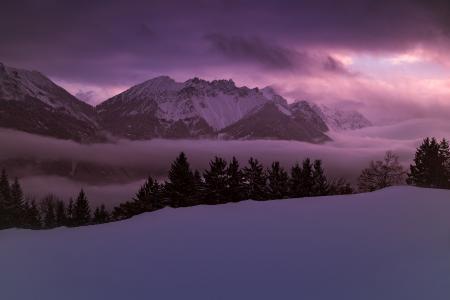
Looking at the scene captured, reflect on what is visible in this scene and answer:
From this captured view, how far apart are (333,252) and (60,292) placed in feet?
25.7

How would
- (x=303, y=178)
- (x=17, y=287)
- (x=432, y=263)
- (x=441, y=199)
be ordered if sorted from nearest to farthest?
(x=432, y=263) < (x=17, y=287) < (x=441, y=199) < (x=303, y=178)

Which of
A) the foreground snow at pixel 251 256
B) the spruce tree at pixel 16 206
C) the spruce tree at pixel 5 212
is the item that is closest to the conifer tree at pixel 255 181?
the foreground snow at pixel 251 256

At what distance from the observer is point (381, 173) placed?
68000 mm

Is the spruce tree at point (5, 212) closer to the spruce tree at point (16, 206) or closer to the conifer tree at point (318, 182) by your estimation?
the spruce tree at point (16, 206)

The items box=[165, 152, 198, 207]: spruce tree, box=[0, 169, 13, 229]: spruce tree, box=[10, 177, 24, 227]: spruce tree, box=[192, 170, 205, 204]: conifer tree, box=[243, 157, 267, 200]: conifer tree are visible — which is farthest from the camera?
box=[10, 177, 24, 227]: spruce tree

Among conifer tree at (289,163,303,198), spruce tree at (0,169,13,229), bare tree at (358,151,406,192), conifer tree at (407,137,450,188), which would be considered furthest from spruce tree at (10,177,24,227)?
Answer: conifer tree at (407,137,450,188)

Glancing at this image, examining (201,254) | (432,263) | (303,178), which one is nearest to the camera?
(432,263)

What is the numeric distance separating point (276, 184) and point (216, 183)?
7607 mm

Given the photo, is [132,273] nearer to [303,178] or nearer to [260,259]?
[260,259]

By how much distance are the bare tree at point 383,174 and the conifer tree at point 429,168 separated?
72.6 inches

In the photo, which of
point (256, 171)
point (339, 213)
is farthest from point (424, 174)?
point (339, 213)

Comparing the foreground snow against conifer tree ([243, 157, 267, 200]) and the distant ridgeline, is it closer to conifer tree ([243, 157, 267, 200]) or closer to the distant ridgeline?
the distant ridgeline

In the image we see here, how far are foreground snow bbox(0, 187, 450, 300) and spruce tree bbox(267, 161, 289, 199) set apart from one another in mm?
34629

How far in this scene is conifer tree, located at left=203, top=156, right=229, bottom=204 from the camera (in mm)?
54406
